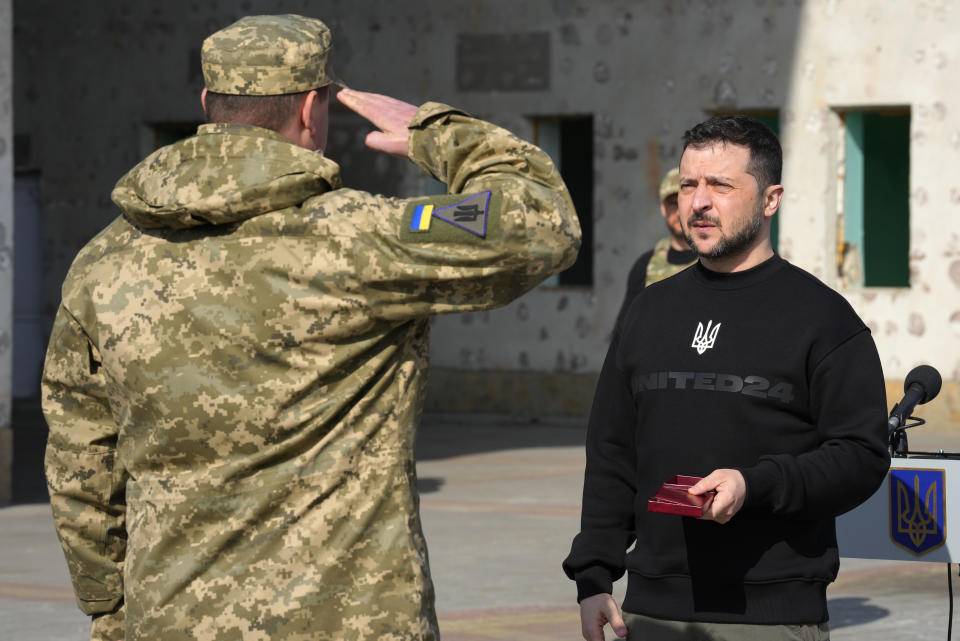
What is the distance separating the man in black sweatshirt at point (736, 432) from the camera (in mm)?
3336

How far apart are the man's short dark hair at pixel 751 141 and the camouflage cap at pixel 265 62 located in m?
0.87

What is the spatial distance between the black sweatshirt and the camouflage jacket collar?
882 mm

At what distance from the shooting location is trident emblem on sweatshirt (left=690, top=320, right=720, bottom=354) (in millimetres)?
3465

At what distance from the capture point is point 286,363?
9.53 ft

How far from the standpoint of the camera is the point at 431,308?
115 inches

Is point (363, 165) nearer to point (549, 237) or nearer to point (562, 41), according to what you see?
point (562, 41)

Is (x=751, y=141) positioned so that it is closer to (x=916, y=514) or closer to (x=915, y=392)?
(x=915, y=392)

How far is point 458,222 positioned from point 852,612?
5.08m

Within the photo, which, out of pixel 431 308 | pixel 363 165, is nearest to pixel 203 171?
pixel 431 308

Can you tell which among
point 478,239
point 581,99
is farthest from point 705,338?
point 581,99

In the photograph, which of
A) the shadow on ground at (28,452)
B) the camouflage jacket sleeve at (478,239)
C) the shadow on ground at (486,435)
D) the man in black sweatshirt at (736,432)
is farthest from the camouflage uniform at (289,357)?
the shadow on ground at (486,435)

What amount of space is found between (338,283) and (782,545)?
1.05 m

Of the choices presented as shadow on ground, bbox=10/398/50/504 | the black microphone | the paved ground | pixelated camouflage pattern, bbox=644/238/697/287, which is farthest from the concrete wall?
the black microphone

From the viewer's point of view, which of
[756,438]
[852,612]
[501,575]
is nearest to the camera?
[756,438]
